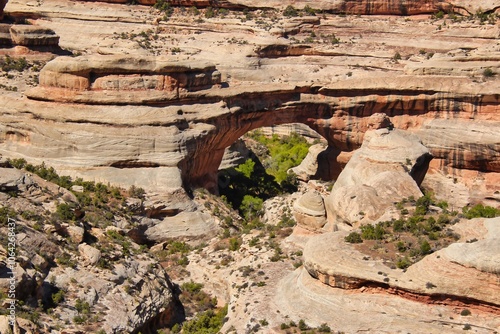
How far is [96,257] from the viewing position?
36094 mm

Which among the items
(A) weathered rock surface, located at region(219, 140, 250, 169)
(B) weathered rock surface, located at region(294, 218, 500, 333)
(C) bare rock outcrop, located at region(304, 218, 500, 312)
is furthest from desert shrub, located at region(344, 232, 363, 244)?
(A) weathered rock surface, located at region(219, 140, 250, 169)

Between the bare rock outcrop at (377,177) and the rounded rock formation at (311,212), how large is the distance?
1.32 feet

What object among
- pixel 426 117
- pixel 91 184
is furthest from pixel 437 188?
pixel 91 184

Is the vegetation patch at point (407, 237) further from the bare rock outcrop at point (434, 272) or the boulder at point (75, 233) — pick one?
the boulder at point (75, 233)

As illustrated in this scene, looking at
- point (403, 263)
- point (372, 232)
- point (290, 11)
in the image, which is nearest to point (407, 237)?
point (372, 232)

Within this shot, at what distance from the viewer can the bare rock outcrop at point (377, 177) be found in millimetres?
37688

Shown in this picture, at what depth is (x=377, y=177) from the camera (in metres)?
41.4

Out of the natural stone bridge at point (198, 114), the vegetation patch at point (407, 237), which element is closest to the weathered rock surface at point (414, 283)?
the vegetation patch at point (407, 237)

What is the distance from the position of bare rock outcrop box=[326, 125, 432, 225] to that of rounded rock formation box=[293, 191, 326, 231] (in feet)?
1.32

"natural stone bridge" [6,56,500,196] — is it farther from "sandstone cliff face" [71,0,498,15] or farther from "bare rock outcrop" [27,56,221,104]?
"sandstone cliff face" [71,0,498,15]

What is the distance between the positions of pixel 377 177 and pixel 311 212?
13.1 ft

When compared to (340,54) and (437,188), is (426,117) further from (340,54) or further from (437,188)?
(340,54)

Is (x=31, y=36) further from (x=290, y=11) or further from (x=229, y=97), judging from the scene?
(x=290, y=11)

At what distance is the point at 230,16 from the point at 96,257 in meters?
38.6
